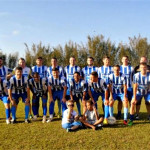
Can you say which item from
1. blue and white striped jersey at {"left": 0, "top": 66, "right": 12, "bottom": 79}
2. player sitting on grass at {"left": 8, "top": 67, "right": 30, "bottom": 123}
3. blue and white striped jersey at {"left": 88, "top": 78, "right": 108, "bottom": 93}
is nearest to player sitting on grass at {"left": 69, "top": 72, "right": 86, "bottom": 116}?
blue and white striped jersey at {"left": 88, "top": 78, "right": 108, "bottom": 93}

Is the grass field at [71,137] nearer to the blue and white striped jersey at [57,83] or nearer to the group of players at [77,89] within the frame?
the group of players at [77,89]

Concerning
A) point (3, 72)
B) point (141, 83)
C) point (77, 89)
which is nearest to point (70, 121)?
point (77, 89)

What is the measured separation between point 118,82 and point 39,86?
2.45m

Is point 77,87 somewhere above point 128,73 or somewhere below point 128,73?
below

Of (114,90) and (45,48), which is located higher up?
(45,48)

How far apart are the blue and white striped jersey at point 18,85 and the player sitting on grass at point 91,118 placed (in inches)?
80.6

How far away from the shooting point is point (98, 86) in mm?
6238

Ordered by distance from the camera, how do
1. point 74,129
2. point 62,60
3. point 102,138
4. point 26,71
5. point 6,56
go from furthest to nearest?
point 6,56 < point 62,60 < point 26,71 < point 74,129 < point 102,138

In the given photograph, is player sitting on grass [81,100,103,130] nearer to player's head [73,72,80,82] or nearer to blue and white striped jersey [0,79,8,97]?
player's head [73,72,80,82]

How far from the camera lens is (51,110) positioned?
6.29m

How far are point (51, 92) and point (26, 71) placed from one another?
1557 mm

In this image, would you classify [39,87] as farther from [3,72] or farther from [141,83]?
[141,83]

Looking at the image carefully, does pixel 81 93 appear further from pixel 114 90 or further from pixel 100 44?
pixel 100 44

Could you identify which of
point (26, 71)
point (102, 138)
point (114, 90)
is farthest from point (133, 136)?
point (26, 71)
